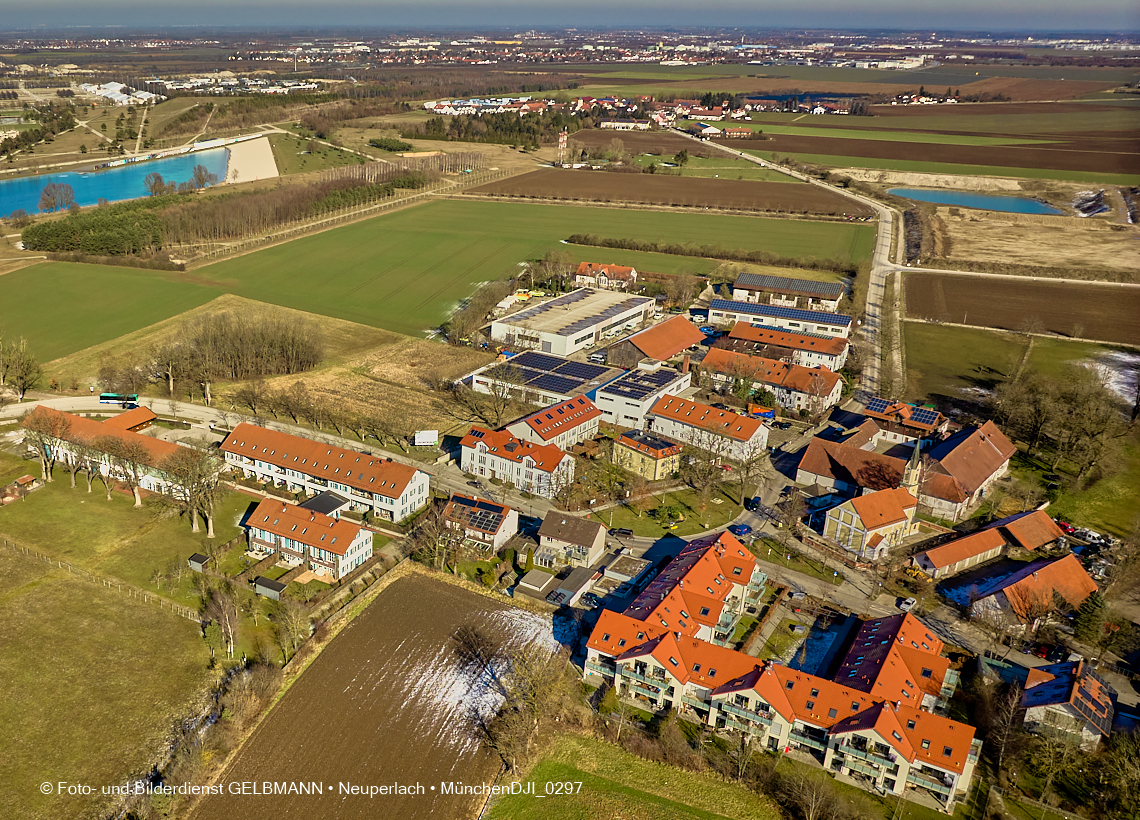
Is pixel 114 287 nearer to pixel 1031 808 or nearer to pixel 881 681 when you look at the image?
pixel 881 681

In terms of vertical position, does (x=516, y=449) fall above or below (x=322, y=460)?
above

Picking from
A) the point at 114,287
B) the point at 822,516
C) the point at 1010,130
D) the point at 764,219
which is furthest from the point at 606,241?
the point at 1010,130

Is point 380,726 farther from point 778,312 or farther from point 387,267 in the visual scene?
point 387,267

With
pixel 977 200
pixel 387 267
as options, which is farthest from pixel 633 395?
pixel 977 200

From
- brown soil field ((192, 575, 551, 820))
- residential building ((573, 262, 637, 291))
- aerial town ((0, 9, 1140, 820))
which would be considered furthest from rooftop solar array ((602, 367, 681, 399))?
residential building ((573, 262, 637, 291))

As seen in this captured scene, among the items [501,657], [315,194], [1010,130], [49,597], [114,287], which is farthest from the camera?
[1010,130]
